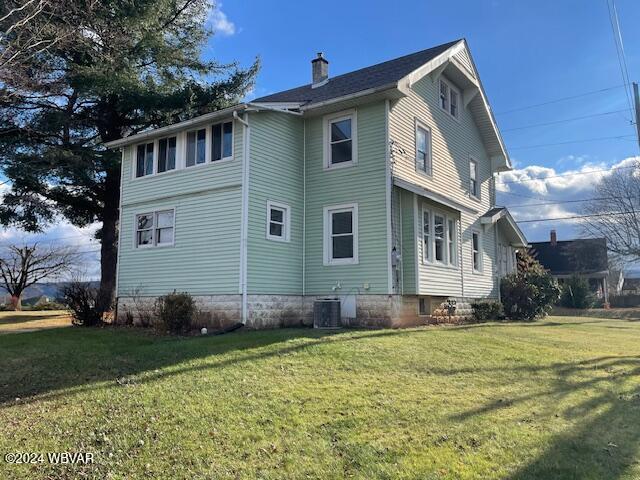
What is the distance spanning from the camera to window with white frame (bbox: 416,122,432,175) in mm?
16141

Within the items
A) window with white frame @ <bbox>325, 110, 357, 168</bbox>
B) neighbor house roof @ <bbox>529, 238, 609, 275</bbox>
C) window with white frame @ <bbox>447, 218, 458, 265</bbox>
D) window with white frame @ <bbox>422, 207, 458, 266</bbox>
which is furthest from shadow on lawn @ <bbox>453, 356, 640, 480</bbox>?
neighbor house roof @ <bbox>529, 238, 609, 275</bbox>

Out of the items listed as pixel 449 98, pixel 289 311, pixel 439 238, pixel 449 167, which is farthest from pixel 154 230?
pixel 449 98

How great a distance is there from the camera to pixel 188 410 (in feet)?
20.8

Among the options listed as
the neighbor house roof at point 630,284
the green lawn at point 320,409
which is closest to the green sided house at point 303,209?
the green lawn at point 320,409

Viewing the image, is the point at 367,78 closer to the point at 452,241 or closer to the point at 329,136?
the point at 329,136

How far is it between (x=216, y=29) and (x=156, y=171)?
35.6 ft

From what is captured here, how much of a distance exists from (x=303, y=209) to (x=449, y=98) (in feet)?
24.7

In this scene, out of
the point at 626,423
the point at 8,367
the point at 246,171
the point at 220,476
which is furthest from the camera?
the point at 246,171

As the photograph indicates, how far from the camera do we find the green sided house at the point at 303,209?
45.2 ft

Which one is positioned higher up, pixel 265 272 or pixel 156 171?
pixel 156 171

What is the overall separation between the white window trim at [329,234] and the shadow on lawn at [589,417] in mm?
5997

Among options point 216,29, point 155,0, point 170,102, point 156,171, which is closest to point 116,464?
point 156,171

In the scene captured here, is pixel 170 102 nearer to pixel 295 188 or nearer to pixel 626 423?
pixel 295 188

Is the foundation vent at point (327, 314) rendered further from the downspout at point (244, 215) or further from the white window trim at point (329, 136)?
the white window trim at point (329, 136)
